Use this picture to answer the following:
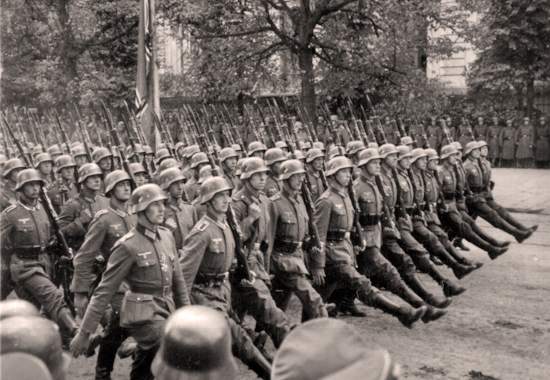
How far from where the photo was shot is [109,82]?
2422 centimetres

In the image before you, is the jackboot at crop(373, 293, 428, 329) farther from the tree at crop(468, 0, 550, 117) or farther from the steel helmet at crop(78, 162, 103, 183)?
the tree at crop(468, 0, 550, 117)

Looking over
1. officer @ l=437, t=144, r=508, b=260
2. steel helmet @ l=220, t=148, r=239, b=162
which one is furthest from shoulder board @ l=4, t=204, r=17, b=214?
officer @ l=437, t=144, r=508, b=260

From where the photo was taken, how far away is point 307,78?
1911 cm

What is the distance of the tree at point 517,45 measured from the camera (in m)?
24.8

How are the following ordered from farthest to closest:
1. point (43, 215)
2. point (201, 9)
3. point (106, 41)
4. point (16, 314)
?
point (106, 41), point (201, 9), point (43, 215), point (16, 314)

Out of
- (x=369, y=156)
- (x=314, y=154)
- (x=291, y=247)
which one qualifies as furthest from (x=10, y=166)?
(x=369, y=156)

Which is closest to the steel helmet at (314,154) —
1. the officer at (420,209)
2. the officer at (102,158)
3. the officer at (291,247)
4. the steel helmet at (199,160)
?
the officer at (420,209)

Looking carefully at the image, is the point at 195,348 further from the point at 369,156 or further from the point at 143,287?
the point at 369,156

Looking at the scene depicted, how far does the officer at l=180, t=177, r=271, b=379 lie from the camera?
6.25 metres

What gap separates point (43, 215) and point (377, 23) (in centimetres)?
1305

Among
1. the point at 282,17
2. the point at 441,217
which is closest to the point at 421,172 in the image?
the point at 441,217

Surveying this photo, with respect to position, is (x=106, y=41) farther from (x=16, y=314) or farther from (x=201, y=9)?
(x=16, y=314)

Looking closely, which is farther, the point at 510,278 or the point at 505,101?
the point at 505,101

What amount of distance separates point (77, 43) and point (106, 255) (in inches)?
677
